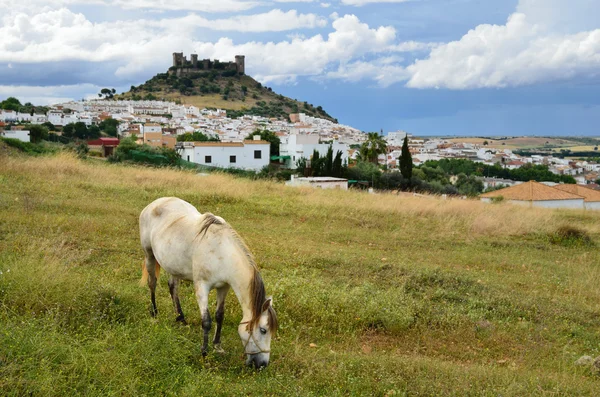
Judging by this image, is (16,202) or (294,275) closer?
(294,275)

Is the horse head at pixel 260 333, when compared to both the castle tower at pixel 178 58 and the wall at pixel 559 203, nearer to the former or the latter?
the wall at pixel 559 203

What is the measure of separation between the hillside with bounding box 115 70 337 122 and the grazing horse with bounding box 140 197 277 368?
514ft

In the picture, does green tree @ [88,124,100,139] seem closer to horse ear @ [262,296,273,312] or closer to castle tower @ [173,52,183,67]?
horse ear @ [262,296,273,312]

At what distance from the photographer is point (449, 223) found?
15.3 m

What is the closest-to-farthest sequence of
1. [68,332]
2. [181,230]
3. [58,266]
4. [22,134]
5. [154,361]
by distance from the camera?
1. [154,361]
2. [68,332]
3. [181,230]
4. [58,266]
5. [22,134]

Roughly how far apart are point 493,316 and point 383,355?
2.66 metres

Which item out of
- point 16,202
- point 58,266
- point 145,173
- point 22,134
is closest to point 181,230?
point 58,266

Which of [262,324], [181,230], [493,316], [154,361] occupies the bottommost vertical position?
[493,316]

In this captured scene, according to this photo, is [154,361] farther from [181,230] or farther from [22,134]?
[22,134]

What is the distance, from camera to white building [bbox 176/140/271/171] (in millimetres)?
50594

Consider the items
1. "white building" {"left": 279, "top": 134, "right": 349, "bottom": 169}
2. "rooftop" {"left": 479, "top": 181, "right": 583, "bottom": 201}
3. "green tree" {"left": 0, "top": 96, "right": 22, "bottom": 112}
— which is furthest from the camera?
"green tree" {"left": 0, "top": 96, "right": 22, "bottom": 112}

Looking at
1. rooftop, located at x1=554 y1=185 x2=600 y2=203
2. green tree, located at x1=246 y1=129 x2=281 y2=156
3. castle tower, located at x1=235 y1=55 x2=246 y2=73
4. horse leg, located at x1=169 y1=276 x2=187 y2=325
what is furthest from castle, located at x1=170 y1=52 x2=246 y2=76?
horse leg, located at x1=169 y1=276 x2=187 y2=325

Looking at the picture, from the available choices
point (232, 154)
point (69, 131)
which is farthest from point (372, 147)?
point (69, 131)

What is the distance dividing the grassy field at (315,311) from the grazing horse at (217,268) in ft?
1.08
